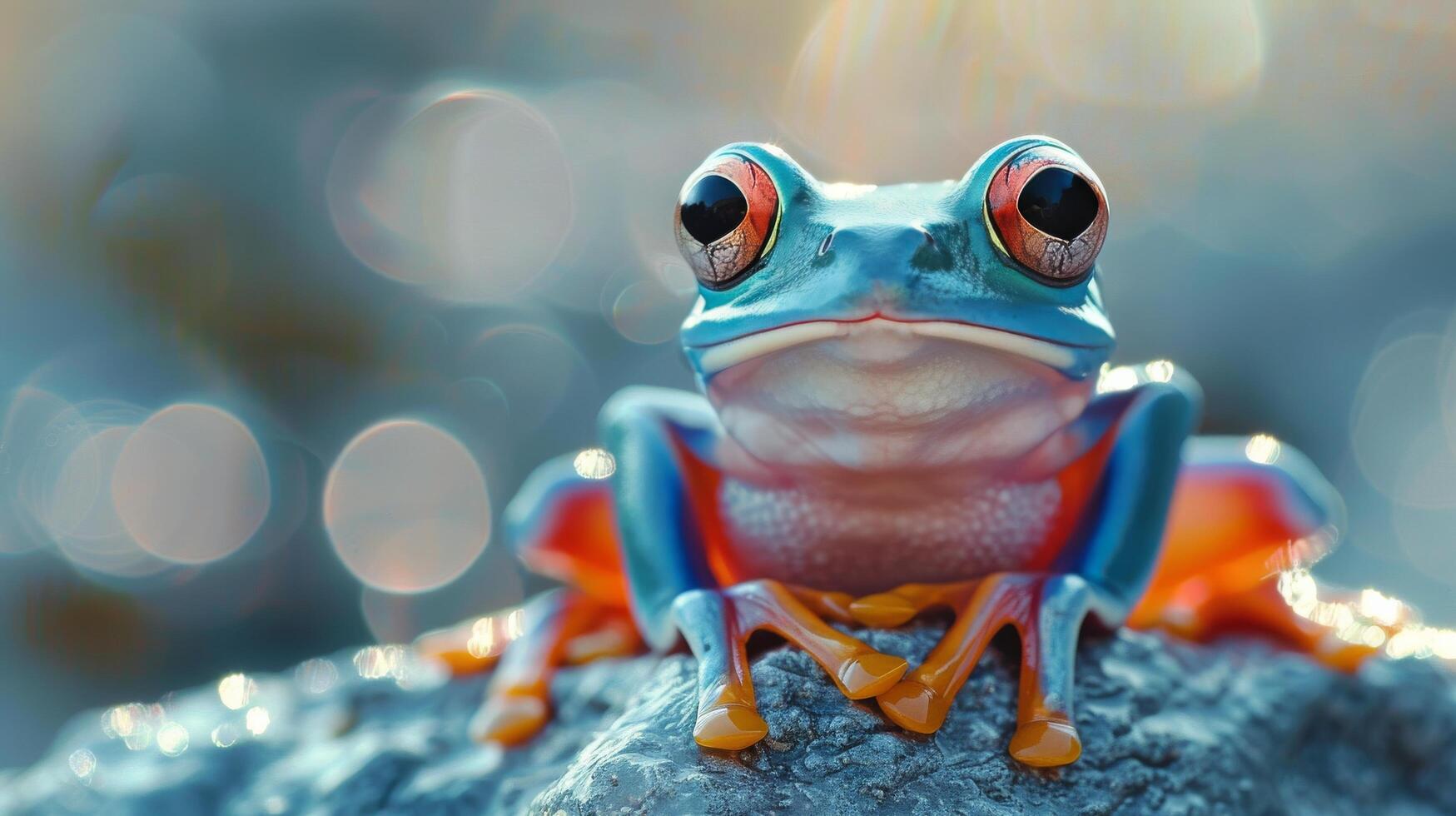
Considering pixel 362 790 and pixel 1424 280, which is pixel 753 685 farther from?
pixel 1424 280

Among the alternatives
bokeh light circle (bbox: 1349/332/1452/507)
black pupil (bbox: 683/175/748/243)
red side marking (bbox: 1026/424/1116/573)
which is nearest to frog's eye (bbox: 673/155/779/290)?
black pupil (bbox: 683/175/748/243)

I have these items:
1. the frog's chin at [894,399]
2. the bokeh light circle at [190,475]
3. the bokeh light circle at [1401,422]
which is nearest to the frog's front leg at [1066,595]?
the frog's chin at [894,399]

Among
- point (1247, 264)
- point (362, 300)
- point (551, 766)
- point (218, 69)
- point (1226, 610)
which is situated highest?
point (218, 69)

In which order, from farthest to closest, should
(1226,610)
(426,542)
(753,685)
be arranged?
(426,542) < (1226,610) < (753,685)

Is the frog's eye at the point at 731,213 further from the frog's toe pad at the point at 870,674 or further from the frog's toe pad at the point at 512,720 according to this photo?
the frog's toe pad at the point at 512,720

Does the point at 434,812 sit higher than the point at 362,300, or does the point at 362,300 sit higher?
the point at 362,300

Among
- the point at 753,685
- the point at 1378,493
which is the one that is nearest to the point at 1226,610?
the point at 753,685
